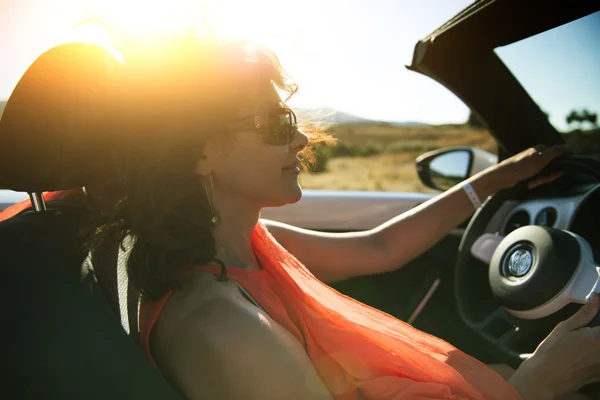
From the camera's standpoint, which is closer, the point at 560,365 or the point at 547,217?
the point at 560,365

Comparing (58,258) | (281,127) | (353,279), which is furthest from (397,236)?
(58,258)

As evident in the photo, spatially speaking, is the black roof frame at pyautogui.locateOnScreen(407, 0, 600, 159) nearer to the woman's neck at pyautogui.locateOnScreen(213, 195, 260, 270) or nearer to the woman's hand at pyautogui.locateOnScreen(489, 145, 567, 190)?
the woman's hand at pyautogui.locateOnScreen(489, 145, 567, 190)

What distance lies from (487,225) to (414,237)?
0.38 m

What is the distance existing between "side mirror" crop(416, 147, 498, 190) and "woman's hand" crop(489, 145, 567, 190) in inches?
24.7

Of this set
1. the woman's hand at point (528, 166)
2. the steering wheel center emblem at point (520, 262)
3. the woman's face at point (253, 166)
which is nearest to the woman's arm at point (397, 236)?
the woman's hand at point (528, 166)

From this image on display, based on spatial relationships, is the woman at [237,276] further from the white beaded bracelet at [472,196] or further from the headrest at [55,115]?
the white beaded bracelet at [472,196]

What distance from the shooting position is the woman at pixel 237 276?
49.4 inches

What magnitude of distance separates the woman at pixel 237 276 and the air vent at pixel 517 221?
0.77 metres

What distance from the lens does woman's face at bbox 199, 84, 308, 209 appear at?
162 cm

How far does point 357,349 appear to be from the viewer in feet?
4.79

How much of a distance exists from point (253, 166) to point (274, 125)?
5.5 inches

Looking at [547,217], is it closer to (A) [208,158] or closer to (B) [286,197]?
(B) [286,197]

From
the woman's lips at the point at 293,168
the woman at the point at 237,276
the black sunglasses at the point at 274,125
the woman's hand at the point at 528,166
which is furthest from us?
the woman's hand at the point at 528,166

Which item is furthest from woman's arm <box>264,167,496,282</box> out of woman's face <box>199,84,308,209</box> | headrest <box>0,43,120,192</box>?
headrest <box>0,43,120,192</box>
